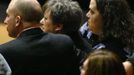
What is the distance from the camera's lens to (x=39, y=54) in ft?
8.39

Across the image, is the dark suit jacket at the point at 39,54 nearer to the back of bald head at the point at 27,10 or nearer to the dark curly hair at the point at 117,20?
the back of bald head at the point at 27,10

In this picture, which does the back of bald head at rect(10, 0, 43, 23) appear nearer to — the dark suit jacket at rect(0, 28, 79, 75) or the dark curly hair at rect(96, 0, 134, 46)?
the dark suit jacket at rect(0, 28, 79, 75)

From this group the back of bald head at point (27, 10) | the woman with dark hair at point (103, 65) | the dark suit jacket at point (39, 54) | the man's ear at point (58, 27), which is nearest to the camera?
the woman with dark hair at point (103, 65)

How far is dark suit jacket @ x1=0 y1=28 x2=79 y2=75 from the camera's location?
2473 mm

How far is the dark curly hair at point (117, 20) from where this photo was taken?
2494 millimetres

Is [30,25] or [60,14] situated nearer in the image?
[30,25]

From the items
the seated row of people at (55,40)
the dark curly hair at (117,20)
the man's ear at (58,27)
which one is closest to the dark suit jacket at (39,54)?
the seated row of people at (55,40)

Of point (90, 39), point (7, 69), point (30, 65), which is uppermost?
point (7, 69)

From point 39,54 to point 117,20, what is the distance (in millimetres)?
541

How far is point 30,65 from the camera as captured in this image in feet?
8.27

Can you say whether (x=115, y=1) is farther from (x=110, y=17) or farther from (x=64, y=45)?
(x=64, y=45)

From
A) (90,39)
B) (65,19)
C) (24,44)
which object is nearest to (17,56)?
(24,44)

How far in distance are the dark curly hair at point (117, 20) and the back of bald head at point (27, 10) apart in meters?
0.42

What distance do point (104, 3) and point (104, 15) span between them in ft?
Result: 0.26
